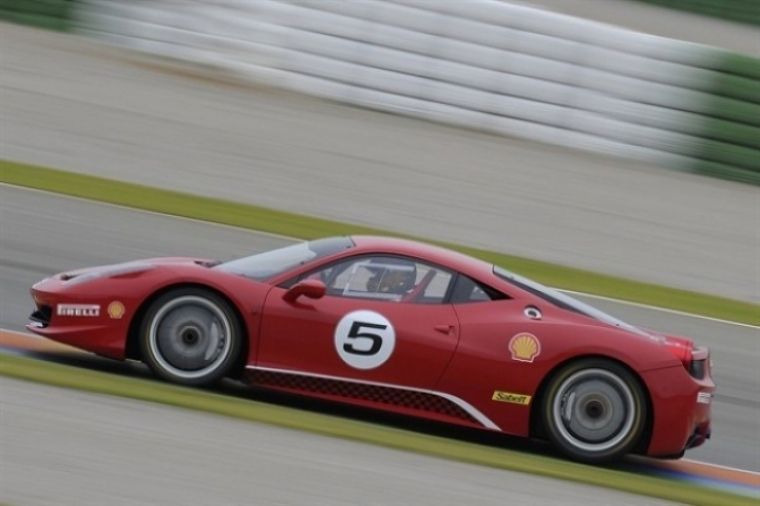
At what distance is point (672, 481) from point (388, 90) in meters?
10.2

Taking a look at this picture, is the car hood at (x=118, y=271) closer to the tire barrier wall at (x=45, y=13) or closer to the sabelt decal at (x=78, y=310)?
the sabelt decal at (x=78, y=310)

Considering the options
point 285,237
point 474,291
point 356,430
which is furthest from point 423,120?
point 356,430

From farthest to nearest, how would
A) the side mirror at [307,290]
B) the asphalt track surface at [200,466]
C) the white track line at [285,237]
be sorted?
the white track line at [285,237] → the side mirror at [307,290] → the asphalt track surface at [200,466]

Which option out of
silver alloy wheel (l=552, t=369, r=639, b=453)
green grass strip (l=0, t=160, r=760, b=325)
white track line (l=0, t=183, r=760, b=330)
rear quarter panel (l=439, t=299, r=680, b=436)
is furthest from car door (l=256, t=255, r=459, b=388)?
green grass strip (l=0, t=160, r=760, b=325)

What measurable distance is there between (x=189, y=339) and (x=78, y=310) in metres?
0.69

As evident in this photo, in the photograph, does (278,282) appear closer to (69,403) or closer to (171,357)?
(171,357)

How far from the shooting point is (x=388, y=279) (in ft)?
26.2

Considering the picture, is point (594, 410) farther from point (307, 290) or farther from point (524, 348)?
point (307, 290)

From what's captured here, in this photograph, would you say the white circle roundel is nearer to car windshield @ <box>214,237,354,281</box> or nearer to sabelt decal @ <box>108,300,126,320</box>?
car windshield @ <box>214,237,354,281</box>

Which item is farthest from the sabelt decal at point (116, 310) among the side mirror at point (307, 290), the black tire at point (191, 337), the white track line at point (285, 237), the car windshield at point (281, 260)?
the white track line at point (285, 237)

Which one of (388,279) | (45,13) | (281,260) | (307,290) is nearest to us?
(307,290)

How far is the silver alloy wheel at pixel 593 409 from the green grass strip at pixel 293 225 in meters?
4.73

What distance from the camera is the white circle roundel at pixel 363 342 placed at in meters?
7.75

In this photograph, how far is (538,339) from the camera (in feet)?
25.7
